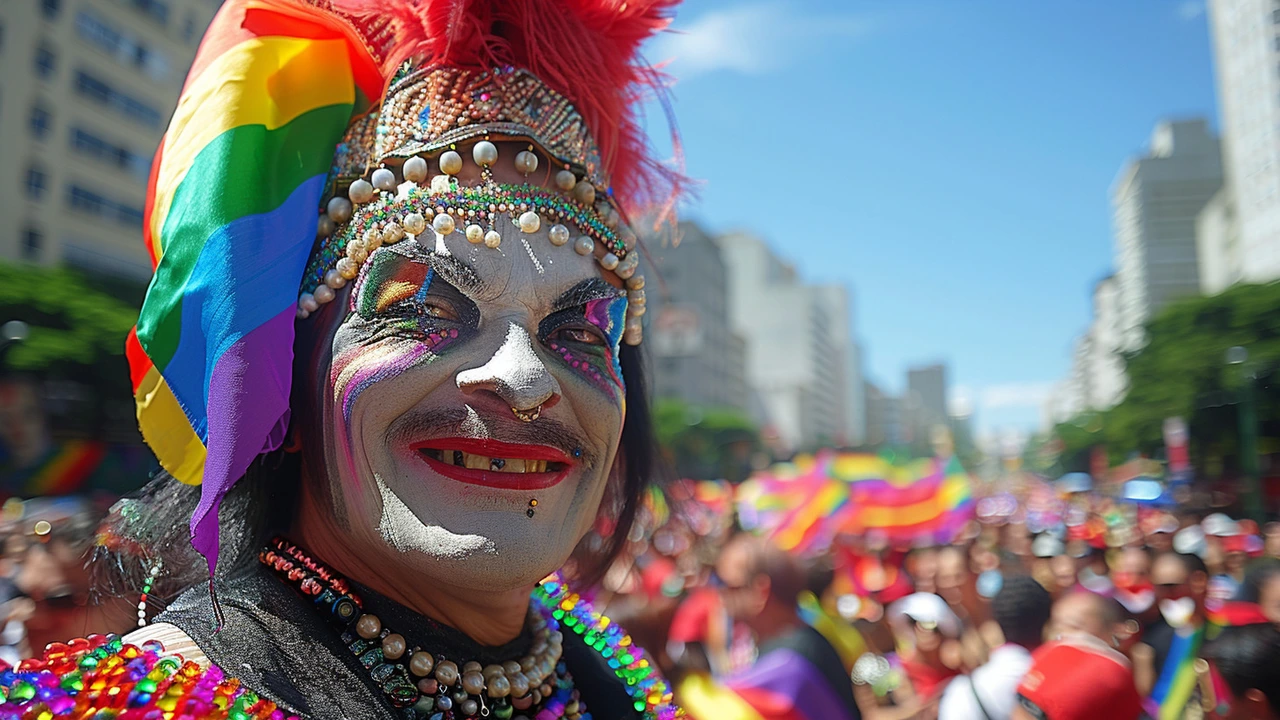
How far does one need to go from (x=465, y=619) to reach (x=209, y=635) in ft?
1.47

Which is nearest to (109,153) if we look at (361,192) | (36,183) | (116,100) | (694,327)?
(116,100)

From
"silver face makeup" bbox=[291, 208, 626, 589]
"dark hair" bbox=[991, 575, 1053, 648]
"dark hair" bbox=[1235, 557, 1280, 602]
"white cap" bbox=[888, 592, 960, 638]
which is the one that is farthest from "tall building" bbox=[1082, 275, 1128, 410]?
"silver face makeup" bbox=[291, 208, 626, 589]

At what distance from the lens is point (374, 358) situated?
59.5 inches

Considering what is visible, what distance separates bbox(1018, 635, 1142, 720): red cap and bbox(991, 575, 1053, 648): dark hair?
0.83m

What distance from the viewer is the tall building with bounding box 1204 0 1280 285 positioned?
37.4 meters

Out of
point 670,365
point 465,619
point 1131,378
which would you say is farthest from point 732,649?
point 670,365

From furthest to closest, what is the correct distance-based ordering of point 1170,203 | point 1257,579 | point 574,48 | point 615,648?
1. point 1170,203
2. point 1257,579
3. point 615,648
4. point 574,48

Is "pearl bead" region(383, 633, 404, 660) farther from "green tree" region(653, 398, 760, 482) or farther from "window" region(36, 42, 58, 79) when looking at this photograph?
"green tree" region(653, 398, 760, 482)

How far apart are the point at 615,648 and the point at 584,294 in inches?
36.1

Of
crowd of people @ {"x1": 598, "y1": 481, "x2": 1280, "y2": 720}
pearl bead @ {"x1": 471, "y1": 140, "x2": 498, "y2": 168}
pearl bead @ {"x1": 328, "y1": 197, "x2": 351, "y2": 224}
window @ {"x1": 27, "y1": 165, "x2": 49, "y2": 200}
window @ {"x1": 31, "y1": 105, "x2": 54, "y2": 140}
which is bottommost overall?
crowd of people @ {"x1": 598, "y1": 481, "x2": 1280, "y2": 720}

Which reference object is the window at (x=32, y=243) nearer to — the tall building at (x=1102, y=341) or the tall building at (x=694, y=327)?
the tall building at (x=694, y=327)

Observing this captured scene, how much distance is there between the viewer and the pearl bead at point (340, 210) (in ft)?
5.36

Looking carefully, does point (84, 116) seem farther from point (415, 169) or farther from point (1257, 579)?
point (1257, 579)

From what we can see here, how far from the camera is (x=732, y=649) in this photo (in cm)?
591
